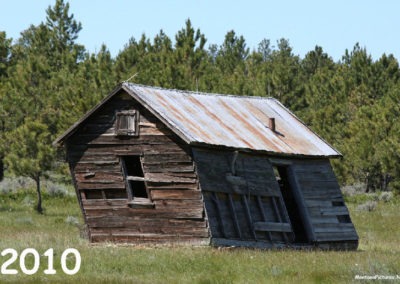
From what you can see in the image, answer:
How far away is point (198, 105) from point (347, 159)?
78.7ft

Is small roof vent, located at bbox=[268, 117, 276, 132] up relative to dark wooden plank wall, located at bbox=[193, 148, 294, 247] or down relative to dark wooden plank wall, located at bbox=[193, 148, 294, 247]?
up

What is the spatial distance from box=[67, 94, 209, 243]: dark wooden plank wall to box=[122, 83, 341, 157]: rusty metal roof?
50 centimetres

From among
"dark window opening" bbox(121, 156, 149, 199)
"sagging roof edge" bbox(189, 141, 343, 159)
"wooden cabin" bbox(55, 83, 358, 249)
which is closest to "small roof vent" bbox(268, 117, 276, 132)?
"wooden cabin" bbox(55, 83, 358, 249)

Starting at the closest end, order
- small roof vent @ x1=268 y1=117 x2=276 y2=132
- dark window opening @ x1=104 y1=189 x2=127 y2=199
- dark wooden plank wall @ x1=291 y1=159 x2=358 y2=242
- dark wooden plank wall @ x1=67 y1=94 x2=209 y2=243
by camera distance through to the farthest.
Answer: dark wooden plank wall @ x1=67 y1=94 x2=209 y2=243, dark window opening @ x1=104 y1=189 x2=127 y2=199, dark wooden plank wall @ x1=291 y1=159 x2=358 y2=242, small roof vent @ x1=268 y1=117 x2=276 y2=132

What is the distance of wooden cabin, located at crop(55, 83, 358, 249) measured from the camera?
23.3 meters

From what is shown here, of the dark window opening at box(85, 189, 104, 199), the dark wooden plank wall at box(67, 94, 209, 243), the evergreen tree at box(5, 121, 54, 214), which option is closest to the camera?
the dark wooden plank wall at box(67, 94, 209, 243)

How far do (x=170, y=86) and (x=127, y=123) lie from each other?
24999 millimetres

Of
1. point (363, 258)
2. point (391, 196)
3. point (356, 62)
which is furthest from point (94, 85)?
point (363, 258)

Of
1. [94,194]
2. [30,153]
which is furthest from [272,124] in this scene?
[30,153]

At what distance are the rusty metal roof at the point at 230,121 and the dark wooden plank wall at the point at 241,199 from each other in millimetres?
484

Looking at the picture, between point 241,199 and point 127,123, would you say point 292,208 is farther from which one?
point 127,123

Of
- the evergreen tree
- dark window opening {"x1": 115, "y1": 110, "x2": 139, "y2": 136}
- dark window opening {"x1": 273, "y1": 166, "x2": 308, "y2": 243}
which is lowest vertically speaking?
dark window opening {"x1": 273, "y1": 166, "x2": 308, "y2": 243}

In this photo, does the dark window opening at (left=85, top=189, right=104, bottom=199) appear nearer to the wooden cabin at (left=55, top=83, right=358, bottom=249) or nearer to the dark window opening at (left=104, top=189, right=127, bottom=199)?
the wooden cabin at (left=55, top=83, right=358, bottom=249)

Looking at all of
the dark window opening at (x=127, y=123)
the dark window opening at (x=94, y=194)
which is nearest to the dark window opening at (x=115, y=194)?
the dark window opening at (x=94, y=194)
